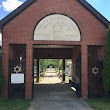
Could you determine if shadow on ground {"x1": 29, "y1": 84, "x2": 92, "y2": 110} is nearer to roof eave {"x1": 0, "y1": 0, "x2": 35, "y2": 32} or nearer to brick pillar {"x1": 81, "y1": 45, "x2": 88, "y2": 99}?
brick pillar {"x1": 81, "y1": 45, "x2": 88, "y2": 99}

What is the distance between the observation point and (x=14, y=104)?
13234 mm

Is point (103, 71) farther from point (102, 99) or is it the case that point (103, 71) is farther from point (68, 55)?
point (68, 55)

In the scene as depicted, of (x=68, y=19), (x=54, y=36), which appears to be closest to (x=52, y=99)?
(x=54, y=36)

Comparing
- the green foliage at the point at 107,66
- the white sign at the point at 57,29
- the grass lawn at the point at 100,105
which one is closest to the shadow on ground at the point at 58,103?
the grass lawn at the point at 100,105

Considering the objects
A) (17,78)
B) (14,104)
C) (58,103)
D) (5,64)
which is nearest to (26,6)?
(5,64)

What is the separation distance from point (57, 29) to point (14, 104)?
193 inches

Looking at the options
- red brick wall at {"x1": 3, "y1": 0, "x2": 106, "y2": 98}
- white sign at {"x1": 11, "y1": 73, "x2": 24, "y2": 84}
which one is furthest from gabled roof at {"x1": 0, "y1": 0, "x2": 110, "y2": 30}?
white sign at {"x1": 11, "y1": 73, "x2": 24, "y2": 84}

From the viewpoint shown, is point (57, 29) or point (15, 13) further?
point (57, 29)

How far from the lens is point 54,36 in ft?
50.1

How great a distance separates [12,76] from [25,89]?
1.03 metres

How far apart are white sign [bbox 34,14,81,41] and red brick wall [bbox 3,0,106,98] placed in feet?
0.74

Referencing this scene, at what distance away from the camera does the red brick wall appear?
1512 centimetres

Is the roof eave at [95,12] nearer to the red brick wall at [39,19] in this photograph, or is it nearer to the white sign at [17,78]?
the red brick wall at [39,19]

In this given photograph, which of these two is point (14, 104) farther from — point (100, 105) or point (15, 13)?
point (15, 13)
